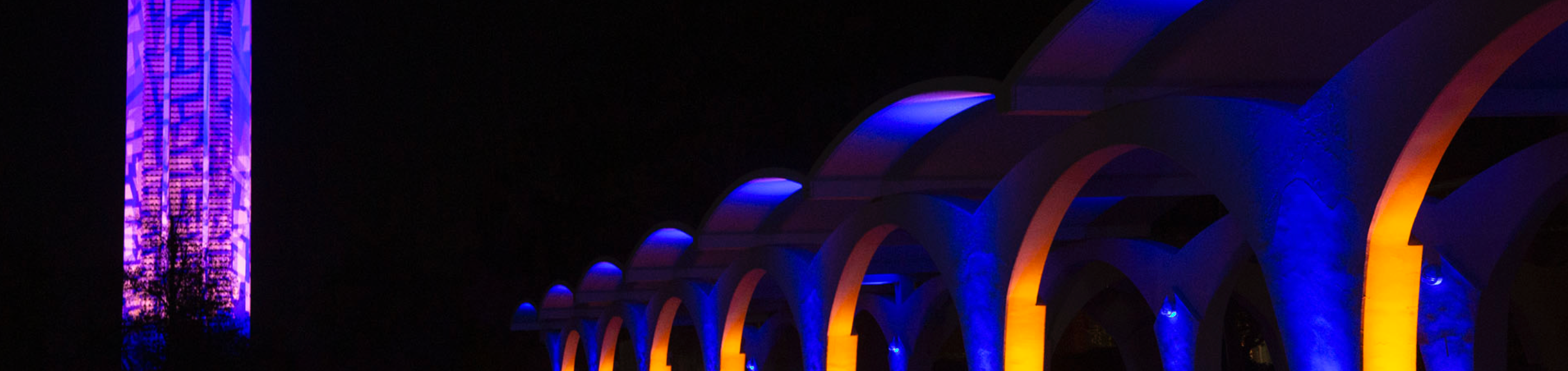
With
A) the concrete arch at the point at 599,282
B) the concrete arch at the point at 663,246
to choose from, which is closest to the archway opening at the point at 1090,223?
the concrete arch at the point at 663,246

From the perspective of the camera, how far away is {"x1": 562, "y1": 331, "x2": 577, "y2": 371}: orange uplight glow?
3506 centimetres

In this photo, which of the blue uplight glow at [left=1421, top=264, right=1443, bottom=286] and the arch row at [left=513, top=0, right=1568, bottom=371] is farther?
the blue uplight glow at [left=1421, top=264, right=1443, bottom=286]

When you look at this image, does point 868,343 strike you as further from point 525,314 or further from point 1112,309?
point 1112,309

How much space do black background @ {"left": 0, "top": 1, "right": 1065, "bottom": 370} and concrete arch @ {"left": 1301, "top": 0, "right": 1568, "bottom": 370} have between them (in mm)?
29189

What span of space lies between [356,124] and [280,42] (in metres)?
3.48

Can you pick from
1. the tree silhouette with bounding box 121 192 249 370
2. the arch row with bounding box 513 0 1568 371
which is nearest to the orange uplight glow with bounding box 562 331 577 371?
the tree silhouette with bounding box 121 192 249 370

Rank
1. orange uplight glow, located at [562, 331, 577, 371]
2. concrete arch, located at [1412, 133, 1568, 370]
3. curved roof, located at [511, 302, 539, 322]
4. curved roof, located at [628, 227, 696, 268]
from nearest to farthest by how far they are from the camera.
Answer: concrete arch, located at [1412, 133, 1568, 370]
curved roof, located at [628, 227, 696, 268]
orange uplight glow, located at [562, 331, 577, 371]
curved roof, located at [511, 302, 539, 322]

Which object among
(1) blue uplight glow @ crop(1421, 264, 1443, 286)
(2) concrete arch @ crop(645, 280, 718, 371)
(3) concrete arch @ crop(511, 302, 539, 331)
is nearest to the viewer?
(1) blue uplight glow @ crop(1421, 264, 1443, 286)

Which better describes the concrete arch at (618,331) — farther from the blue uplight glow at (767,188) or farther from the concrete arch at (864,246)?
the concrete arch at (864,246)

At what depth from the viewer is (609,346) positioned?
1174 inches

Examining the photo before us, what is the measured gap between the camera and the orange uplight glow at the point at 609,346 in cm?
2966

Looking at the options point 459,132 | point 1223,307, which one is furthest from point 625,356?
point 1223,307

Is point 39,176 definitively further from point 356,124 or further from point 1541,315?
point 1541,315

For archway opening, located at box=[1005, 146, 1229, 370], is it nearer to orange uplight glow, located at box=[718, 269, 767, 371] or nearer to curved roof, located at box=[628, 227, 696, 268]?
orange uplight glow, located at box=[718, 269, 767, 371]
